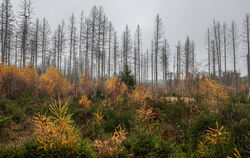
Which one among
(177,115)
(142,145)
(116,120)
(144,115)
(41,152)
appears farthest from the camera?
(177,115)

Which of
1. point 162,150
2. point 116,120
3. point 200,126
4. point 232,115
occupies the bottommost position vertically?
point 162,150

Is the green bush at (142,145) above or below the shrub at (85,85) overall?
below

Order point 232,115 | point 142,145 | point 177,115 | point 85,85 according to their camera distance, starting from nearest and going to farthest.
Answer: point 142,145, point 232,115, point 177,115, point 85,85

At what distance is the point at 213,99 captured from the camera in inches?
231

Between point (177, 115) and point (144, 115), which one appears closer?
point (144, 115)

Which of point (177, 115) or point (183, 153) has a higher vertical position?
point (177, 115)

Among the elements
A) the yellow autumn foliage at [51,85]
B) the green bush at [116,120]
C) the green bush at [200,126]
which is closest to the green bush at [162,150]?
the green bush at [200,126]

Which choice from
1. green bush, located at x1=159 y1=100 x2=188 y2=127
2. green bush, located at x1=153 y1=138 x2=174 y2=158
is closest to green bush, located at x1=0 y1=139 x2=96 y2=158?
green bush, located at x1=153 y1=138 x2=174 y2=158

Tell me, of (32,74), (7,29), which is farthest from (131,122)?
(7,29)

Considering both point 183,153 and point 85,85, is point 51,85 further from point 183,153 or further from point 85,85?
point 183,153

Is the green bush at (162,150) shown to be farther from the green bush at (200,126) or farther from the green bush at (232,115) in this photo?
the green bush at (232,115)

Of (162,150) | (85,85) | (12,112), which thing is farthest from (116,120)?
(85,85)

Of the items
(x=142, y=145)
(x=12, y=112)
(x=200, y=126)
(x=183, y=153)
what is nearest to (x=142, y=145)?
(x=142, y=145)

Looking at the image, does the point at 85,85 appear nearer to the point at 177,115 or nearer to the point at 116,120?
the point at 116,120
